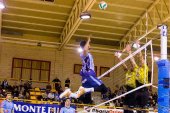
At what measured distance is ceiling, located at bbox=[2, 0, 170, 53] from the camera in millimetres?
20703

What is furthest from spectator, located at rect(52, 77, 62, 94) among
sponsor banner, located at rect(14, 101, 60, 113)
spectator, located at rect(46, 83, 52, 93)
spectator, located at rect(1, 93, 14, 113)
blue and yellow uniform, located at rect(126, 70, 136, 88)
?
blue and yellow uniform, located at rect(126, 70, 136, 88)

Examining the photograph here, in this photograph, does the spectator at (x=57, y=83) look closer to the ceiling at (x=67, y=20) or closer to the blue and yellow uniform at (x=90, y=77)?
the ceiling at (x=67, y=20)

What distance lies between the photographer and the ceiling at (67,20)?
67.9 ft

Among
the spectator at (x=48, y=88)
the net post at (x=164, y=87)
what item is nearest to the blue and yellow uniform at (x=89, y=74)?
the net post at (x=164, y=87)

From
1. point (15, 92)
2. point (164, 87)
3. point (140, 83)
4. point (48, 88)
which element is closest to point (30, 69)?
point (48, 88)

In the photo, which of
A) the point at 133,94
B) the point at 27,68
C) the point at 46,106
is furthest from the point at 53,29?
the point at 133,94

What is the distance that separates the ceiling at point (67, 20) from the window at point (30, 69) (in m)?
1.60

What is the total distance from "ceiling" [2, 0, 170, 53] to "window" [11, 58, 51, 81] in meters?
1.60

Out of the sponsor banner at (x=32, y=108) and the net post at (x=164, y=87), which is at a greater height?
the net post at (x=164, y=87)

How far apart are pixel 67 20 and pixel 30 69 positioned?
4.84 metres

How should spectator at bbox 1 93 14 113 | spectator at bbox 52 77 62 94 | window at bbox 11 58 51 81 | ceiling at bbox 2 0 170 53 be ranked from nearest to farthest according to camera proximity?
spectator at bbox 1 93 14 113 → ceiling at bbox 2 0 170 53 → spectator at bbox 52 77 62 94 → window at bbox 11 58 51 81

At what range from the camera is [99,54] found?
26766 mm

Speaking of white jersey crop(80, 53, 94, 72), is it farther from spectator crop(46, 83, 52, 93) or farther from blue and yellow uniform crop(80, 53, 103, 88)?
spectator crop(46, 83, 52, 93)

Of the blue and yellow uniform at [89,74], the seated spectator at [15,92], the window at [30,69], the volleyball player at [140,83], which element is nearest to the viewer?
the blue and yellow uniform at [89,74]
